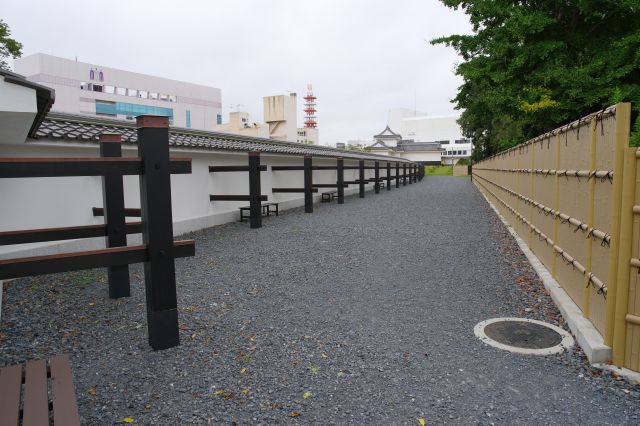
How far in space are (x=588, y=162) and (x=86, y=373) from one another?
485 centimetres

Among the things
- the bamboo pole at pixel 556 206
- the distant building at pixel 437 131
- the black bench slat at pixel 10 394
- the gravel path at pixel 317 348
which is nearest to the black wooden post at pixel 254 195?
the gravel path at pixel 317 348

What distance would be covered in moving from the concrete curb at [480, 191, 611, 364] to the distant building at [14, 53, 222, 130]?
4192 cm

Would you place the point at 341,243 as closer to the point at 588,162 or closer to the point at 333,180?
the point at 588,162

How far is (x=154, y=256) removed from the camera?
3.63 m

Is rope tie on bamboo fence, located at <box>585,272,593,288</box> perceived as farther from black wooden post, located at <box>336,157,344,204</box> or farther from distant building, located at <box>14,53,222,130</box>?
distant building, located at <box>14,53,222,130</box>

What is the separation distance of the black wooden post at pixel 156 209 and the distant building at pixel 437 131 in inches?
3735

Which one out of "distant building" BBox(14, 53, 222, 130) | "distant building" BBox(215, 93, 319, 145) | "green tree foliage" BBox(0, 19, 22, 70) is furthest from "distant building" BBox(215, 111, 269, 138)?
"green tree foliage" BBox(0, 19, 22, 70)

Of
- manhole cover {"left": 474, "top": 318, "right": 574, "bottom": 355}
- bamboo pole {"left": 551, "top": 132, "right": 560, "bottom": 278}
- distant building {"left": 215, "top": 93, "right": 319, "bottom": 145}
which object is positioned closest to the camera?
manhole cover {"left": 474, "top": 318, "right": 574, "bottom": 355}

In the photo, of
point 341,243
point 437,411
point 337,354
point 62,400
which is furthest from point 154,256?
point 341,243

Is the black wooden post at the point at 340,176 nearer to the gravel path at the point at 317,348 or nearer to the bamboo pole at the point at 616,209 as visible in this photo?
the gravel path at the point at 317,348

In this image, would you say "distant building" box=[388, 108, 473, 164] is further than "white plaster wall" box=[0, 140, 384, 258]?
Yes

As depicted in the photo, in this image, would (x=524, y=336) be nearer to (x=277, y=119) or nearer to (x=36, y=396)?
(x=36, y=396)

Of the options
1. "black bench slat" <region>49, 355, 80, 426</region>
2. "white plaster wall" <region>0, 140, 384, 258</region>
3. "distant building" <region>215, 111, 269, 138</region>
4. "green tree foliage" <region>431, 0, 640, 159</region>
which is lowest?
"black bench slat" <region>49, 355, 80, 426</region>

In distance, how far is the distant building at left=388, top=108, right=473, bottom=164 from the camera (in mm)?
97125
